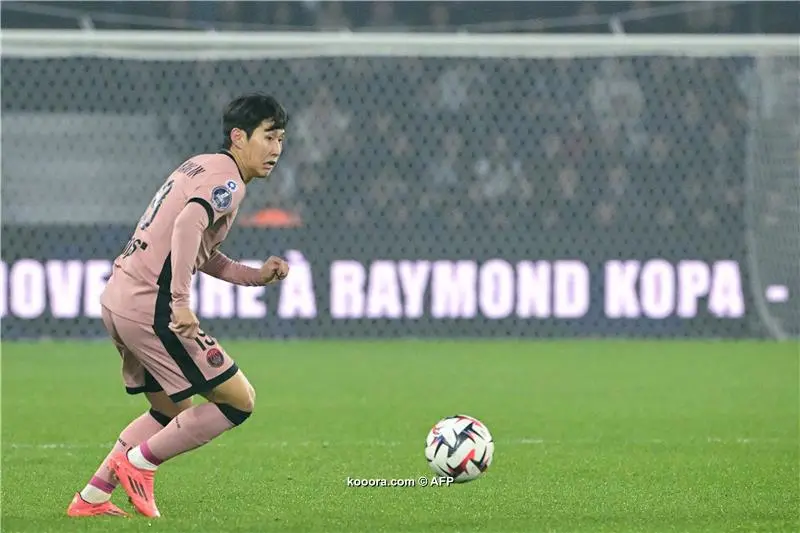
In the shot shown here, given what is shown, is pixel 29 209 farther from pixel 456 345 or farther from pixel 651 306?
pixel 651 306

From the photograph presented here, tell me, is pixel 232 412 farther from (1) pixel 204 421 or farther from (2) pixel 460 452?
(2) pixel 460 452

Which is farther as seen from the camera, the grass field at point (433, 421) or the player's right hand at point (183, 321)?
the grass field at point (433, 421)

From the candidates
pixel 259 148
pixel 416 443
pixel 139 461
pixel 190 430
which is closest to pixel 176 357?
pixel 190 430

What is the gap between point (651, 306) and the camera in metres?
12.7

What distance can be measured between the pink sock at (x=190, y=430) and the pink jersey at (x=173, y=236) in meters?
0.35

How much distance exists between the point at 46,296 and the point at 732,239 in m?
5.40

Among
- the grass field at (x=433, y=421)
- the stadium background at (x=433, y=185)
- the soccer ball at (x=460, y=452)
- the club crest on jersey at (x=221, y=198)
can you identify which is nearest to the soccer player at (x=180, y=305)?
the club crest on jersey at (x=221, y=198)

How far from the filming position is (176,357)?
212 inches

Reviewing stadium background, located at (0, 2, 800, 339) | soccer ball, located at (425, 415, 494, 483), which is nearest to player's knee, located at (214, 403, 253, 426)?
soccer ball, located at (425, 415, 494, 483)

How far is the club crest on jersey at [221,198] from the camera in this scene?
5344mm

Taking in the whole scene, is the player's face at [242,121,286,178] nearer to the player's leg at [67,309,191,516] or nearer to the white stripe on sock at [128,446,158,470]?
the player's leg at [67,309,191,516]

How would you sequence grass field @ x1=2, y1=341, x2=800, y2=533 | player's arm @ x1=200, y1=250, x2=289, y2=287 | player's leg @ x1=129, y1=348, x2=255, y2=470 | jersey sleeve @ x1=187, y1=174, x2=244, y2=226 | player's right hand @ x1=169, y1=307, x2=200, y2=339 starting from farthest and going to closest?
1. player's arm @ x1=200, y1=250, x2=289, y2=287
2. grass field @ x1=2, y1=341, x2=800, y2=533
3. player's leg @ x1=129, y1=348, x2=255, y2=470
4. jersey sleeve @ x1=187, y1=174, x2=244, y2=226
5. player's right hand @ x1=169, y1=307, x2=200, y2=339

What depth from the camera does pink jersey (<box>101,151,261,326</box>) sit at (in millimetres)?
5262

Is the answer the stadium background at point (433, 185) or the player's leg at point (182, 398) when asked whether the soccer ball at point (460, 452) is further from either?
the stadium background at point (433, 185)
